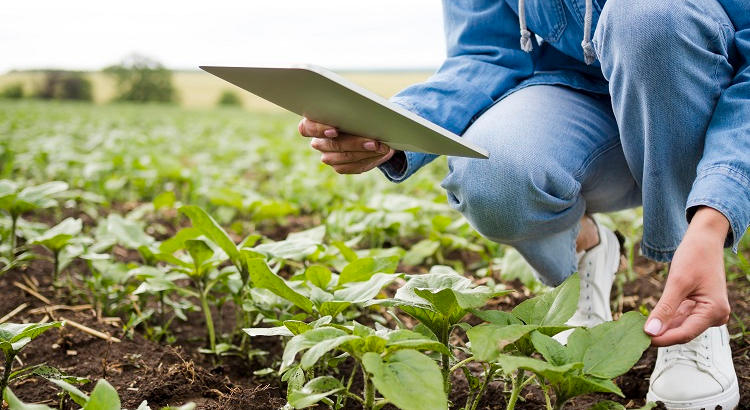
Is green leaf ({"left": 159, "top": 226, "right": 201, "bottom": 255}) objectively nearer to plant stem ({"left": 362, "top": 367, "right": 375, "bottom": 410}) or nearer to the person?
the person

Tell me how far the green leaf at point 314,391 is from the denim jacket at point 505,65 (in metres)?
0.59

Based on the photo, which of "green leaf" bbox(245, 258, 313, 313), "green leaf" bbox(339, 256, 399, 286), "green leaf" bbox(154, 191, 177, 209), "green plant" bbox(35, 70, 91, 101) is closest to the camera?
"green leaf" bbox(245, 258, 313, 313)

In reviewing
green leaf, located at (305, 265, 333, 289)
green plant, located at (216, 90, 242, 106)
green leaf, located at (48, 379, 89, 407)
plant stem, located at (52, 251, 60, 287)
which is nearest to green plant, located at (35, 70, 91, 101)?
green plant, located at (216, 90, 242, 106)

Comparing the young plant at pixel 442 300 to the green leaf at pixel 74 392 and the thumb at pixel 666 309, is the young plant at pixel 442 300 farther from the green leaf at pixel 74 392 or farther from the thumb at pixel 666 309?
the green leaf at pixel 74 392

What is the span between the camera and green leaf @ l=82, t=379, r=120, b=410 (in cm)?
89

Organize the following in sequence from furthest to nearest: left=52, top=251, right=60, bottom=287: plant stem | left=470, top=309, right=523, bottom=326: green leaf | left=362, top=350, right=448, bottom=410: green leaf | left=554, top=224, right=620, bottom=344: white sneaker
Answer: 1. left=52, top=251, right=60, bottom=287: plant stem
2. left=554, top=224, right=620, bottom=344: white sneaker
3. left=470, top=309, right=523, bottom=326: green leaf
4. left=362, top=350, right=448, bottom=410: green leaf

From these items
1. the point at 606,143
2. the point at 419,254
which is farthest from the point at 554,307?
the point at 419,254

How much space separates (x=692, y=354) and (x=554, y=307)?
45 cm

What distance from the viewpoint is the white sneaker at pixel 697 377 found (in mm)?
1292

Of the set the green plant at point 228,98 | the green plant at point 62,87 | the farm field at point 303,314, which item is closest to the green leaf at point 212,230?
the farm field at point 303,314

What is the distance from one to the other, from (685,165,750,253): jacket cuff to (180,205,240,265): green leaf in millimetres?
849

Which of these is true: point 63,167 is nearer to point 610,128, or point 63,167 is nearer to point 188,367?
point 188,367

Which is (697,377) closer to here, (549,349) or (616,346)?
(616,346)

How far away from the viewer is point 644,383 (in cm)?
145
